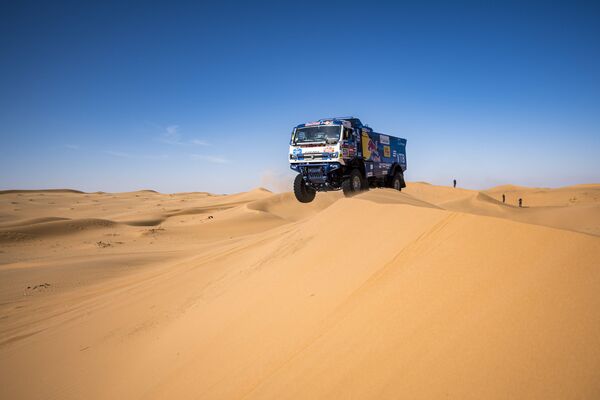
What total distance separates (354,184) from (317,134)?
1.91m

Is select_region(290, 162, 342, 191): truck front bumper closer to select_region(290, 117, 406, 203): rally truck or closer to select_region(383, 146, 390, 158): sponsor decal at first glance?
select_region(290, 117, 406, 203): rally truck

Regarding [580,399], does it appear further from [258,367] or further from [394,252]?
[258,367]

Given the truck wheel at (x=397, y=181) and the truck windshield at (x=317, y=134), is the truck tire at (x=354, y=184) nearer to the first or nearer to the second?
the truck windshield at (x=317, y=134)

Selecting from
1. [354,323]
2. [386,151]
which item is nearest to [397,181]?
[386,151]

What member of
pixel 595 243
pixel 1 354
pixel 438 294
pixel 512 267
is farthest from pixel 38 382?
pixel 595 243

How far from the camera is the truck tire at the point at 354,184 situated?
10.9 meters

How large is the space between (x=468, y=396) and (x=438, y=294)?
2.80 ft

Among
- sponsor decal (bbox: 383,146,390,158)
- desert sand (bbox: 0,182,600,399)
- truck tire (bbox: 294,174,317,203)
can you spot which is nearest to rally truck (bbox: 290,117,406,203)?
truck tire (bbox: 294,174,317,203)

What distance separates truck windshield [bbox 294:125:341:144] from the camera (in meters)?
10.8

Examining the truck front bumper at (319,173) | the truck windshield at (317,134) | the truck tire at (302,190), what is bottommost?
the truck tire at (302,190)

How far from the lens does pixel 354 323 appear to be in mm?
2912

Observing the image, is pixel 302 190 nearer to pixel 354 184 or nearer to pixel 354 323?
pixel 354 184

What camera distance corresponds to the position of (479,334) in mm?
2359

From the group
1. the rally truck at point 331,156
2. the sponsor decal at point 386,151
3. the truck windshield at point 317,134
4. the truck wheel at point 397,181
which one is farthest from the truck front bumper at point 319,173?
the truck wheel at point 397,181
